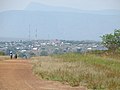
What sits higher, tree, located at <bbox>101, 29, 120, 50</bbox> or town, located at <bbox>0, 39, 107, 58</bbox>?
tree, located at <bbox>101, 29, 120, 50</bbox>

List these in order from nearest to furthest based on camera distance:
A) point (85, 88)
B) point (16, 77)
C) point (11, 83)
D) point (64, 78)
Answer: point (85, 88), point (11, 83), point (64, 78), point (16, 77)

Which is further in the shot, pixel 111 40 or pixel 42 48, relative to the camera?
pixel 42 48

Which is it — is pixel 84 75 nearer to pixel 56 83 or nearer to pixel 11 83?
pixel 56 83

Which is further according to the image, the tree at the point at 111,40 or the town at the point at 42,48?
the town at the point at 42,48

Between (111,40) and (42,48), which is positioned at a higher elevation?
(111,40)

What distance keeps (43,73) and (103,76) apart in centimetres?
466

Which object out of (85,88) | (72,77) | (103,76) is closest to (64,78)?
(72,77)

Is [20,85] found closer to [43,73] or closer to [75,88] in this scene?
[75,88]

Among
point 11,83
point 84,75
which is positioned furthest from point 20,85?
point 84,75

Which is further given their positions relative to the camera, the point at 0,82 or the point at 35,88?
the point at 0,82

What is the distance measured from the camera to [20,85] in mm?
21578

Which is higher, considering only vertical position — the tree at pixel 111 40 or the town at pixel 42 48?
the tree at pixel 111 40

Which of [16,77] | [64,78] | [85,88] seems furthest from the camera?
[16,77]

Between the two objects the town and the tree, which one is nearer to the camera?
the tree
